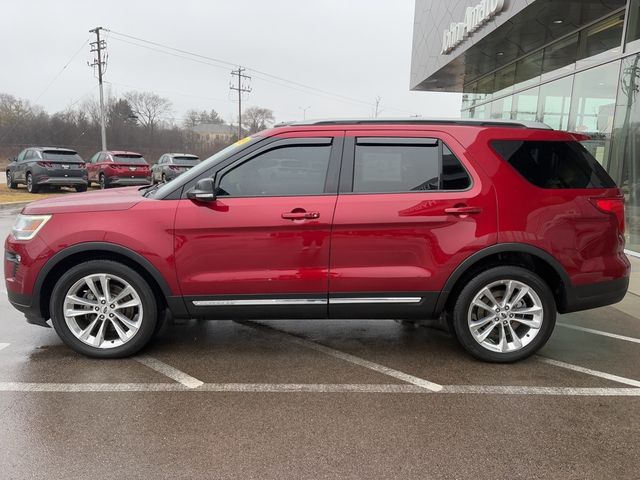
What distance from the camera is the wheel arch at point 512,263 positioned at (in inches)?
147

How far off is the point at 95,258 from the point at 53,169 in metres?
15.8

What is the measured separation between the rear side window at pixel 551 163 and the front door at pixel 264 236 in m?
1.38

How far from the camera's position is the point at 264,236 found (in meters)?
3.69

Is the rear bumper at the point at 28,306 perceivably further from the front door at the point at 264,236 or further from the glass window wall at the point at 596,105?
the glass window wall at the point at 596,105

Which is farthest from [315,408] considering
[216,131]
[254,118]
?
[216,131]

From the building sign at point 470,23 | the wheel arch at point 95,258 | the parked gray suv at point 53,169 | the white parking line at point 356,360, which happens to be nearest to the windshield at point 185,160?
the parked gray suv at point 53,169

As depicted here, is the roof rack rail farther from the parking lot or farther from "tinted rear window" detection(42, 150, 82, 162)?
"tinted rear window" detection(42, 150, 82, 162)

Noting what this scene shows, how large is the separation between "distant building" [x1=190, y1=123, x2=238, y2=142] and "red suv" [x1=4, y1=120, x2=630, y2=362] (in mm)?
79430

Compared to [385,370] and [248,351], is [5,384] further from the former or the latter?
[385,370]

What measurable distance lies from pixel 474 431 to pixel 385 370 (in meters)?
0.97

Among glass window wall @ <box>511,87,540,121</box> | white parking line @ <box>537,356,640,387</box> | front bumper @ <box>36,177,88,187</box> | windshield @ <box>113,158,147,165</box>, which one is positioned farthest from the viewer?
windshield @ <box>113,158,147,165</box>

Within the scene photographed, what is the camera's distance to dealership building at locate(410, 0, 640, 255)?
8992 mm

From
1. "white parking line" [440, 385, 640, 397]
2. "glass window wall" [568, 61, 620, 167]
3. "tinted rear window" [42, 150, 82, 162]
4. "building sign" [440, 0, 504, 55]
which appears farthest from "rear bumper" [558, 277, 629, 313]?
"tinted rear window" [42, 150, 82, 162]

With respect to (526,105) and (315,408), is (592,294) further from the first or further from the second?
(526,105)
